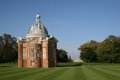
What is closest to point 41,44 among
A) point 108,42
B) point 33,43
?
point 33,43

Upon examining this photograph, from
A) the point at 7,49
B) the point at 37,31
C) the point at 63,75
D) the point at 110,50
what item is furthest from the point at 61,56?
the point at 63,75

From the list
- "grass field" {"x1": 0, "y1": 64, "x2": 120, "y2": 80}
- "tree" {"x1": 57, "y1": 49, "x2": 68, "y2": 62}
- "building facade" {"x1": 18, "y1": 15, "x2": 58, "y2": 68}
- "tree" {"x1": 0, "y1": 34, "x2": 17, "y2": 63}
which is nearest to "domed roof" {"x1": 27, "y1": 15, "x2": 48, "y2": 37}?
"building facade" {"x1": 18, "y1": 15, "x2": 58, "y2": 68}

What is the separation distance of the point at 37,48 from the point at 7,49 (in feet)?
161

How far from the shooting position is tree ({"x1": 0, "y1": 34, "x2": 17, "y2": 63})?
11938 cm

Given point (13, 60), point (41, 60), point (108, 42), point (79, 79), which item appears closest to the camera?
point (79, 79)

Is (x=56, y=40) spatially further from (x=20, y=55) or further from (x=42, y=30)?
(x=20, y=55)

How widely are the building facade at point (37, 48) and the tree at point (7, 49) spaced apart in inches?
1637

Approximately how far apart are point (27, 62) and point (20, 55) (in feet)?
9.39

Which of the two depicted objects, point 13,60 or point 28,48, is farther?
point 13,60

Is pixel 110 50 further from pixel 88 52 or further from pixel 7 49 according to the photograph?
pixel 7 49

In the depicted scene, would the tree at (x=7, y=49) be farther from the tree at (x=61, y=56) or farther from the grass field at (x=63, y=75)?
the grass field at (x=63, y=75)

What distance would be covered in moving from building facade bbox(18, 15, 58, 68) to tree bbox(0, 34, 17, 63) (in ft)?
136

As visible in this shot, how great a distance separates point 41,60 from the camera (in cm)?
7612

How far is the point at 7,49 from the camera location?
402 ft
